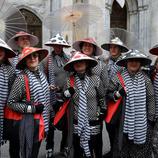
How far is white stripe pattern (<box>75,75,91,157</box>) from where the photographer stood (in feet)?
14.1

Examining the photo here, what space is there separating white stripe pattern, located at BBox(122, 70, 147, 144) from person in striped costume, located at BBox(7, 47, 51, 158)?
109cm

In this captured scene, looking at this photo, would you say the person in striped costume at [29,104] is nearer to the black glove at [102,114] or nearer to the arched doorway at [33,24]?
the black glove at [102,114]

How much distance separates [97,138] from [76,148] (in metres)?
0.32

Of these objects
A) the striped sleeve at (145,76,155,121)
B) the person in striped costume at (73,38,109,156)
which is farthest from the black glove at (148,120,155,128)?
the person in striped costume at (73,38,109,156)

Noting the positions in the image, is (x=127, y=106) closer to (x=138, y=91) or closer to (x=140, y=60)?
(x=138, y=91)

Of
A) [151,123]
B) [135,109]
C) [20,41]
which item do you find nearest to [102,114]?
[135,109]

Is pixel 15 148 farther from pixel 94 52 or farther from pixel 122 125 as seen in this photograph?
pixel 94 52

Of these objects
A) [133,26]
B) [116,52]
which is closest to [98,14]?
[116,52]

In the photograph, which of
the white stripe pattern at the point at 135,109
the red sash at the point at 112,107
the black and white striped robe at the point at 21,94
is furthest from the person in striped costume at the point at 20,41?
the white stripe pattern at the point at 135,109

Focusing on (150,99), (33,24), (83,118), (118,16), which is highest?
(118,16)

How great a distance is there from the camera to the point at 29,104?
395 cm

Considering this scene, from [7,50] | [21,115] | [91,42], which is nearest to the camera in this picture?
[21,115]

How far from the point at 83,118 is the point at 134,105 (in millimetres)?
684

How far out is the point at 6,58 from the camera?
432 cm
